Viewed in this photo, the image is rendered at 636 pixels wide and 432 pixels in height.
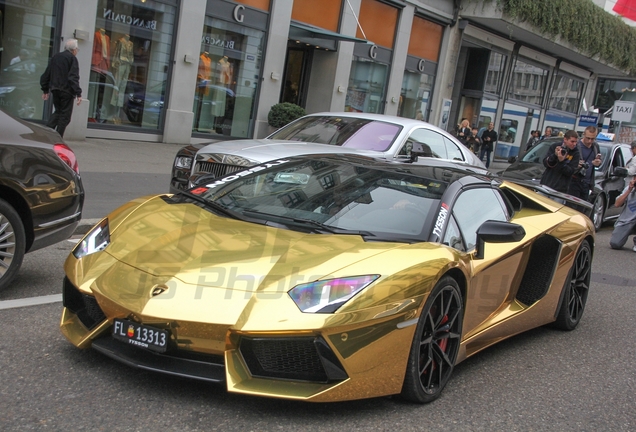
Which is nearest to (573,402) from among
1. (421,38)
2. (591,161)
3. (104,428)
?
(104,428)

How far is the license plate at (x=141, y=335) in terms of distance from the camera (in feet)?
11.5

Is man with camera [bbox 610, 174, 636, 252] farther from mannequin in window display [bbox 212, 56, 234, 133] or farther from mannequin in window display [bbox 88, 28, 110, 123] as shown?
mannequin in window display [bbox 212, 56, 234, 133]

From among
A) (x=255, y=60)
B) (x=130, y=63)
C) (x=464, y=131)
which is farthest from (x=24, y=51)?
(x=464, y=131)

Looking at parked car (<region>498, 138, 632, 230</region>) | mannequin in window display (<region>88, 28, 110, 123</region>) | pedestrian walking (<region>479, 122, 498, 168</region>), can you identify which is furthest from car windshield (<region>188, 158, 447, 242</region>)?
pedestrian walking (<region>479, 122, 498, 168</region>)

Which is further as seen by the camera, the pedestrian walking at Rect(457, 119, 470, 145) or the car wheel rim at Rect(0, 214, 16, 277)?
the pedestrian walking at Rect(457, 119, 470, 145)

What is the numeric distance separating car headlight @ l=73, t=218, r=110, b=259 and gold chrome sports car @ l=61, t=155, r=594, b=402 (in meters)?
0.02

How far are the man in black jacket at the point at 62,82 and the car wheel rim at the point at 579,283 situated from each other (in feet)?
31.3

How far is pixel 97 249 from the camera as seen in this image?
165 inches

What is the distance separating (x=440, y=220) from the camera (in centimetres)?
451

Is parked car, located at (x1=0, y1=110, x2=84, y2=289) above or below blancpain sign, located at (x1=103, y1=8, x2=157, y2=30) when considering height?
below

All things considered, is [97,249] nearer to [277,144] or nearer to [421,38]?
[277,144]

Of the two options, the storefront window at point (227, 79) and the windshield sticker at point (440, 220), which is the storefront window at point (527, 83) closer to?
the storefront window at point (227, 79)

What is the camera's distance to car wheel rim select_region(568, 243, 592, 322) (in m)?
6.29

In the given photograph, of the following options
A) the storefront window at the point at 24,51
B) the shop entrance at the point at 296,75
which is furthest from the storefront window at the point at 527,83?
the storefront window at the point at 24,51
